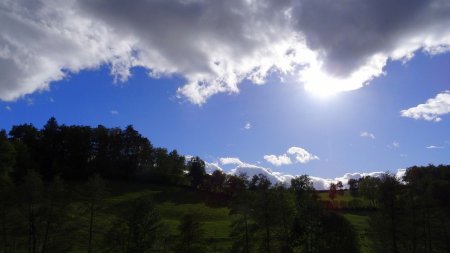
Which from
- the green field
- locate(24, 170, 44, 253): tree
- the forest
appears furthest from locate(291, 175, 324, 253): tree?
locate(24, 170, 44, 253): tree

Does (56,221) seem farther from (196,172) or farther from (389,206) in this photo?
(196,172)

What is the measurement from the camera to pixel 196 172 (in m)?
172

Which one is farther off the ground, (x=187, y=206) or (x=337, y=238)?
(x=187, y=206)

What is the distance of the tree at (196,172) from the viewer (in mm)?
170875

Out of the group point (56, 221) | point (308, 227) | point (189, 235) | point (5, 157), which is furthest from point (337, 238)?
point (5, 157)

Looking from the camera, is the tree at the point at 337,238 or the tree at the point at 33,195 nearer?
the tree at the point at 337,238

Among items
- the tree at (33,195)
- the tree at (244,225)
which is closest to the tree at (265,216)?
the tree at (244,225)

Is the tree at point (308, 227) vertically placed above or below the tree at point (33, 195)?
below

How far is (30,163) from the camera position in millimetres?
139125

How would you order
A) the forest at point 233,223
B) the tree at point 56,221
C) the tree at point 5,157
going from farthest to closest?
the tree at point 5,157
the tree at point 56,221
the forest at point 233,223

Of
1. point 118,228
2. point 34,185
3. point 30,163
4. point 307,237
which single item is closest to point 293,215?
point 307,237

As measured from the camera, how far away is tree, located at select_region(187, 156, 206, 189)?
170875 millimetres

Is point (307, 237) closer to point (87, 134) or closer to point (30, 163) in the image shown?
point (30, 163)

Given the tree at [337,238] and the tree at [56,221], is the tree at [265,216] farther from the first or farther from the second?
the tree at [56,221]
